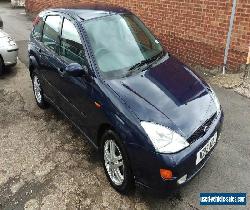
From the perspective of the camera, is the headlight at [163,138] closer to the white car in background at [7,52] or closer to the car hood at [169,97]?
the car hood at [169,97]

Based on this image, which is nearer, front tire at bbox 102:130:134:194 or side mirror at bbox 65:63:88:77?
front tire at bbox 102:130:134:194

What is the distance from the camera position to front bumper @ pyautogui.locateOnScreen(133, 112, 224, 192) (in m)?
3.08

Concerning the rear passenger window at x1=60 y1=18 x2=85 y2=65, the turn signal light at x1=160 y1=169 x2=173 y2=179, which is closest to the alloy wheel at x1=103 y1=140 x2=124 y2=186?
the turn signal light at x1=160 y1=169 x2=173 y2=179

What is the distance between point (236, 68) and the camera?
250 inches

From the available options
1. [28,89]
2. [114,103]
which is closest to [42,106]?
[28,89]

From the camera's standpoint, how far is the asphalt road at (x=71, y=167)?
3691 mm

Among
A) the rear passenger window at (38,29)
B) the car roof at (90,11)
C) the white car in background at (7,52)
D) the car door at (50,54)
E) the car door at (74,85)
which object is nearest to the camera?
the car door at (74,85)

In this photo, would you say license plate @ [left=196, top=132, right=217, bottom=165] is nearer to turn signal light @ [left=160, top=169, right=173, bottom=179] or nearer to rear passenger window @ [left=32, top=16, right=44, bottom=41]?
turn signal light @ [left=160, top=169, right=173, bottom=179]

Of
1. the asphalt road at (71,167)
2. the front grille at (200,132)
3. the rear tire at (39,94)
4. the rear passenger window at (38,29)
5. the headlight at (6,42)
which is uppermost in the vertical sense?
the rear passenger window at (38,29)

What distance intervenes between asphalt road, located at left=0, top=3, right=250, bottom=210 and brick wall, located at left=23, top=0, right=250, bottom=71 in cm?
90

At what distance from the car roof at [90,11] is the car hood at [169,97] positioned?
1.16 m

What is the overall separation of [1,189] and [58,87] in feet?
5.42

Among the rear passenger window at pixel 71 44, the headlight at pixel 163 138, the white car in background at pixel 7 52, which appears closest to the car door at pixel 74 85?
the rear passenger window at pixel 71 44

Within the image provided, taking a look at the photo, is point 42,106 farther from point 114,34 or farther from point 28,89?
point 114,34
